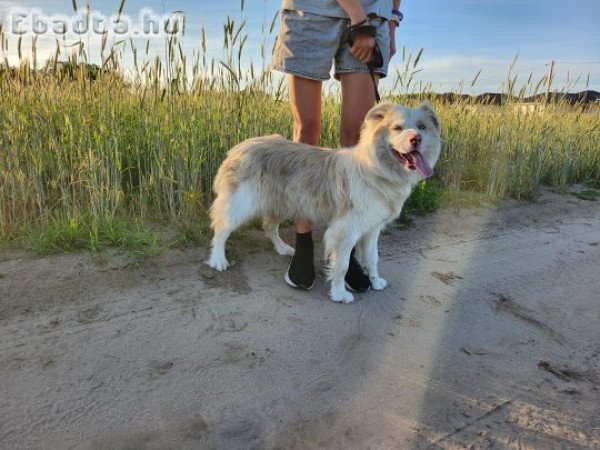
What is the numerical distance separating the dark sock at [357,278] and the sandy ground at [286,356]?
8 centimetres

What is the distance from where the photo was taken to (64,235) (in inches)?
132

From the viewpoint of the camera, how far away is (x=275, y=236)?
3.76 meters

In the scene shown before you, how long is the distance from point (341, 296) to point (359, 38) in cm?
163

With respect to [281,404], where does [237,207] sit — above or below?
above

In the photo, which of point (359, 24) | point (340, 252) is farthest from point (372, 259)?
point (359, 24)

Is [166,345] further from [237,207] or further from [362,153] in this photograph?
[362,153]

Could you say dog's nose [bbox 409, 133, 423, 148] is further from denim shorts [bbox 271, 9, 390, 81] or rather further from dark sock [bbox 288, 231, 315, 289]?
dark sock [bbox 288, 231, 315, 289]

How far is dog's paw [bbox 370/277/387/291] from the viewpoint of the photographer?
3238mm

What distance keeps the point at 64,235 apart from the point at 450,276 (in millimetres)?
2847

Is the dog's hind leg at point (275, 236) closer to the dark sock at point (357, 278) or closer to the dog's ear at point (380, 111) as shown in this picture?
the dark sock at point (357, 278)

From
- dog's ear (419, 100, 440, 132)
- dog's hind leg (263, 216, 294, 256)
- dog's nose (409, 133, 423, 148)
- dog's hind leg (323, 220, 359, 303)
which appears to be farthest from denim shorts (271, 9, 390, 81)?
dog's hind leg (263, 216, 294, 256)

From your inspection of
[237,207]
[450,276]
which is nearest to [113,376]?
[237,207]

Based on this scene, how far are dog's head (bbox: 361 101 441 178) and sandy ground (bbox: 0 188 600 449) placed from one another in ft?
2.96

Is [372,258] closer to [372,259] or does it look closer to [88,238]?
[372,259]
